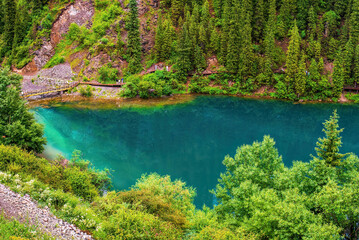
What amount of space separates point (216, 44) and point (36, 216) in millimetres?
67555

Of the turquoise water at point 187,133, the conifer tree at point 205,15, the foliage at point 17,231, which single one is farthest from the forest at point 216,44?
the foliage at point 17,231

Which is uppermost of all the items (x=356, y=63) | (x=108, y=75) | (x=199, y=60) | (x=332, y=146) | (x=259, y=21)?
(x=259, y=21)

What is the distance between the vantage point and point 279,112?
6875cm

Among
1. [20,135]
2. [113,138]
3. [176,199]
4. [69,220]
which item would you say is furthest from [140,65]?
[69,220]

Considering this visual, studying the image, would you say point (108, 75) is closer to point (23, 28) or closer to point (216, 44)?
point (216, 44)

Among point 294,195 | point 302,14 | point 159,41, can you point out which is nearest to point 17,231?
point 294,195

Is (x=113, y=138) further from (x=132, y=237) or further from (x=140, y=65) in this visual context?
(x=132, y=237)

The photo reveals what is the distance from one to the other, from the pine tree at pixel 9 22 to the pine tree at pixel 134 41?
35848mm

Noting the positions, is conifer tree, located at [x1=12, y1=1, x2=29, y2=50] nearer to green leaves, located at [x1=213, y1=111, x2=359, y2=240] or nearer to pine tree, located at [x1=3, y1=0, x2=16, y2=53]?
pine tree, located at [x1=3, y1=0, x2=16, y2=53]

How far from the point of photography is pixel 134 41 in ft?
262

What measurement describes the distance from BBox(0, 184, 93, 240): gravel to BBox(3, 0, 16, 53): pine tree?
79321 mm

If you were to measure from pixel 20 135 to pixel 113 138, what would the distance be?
61.6ft

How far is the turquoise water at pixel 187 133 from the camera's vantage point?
47.0 metres

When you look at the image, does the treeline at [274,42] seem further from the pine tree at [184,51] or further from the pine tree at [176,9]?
the pine tree at [176,9]
